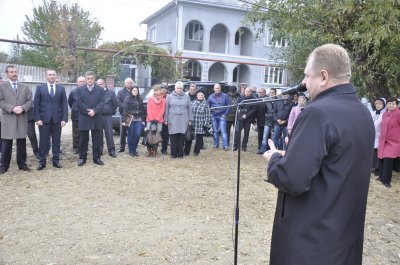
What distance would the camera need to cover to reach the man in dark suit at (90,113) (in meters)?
8.20

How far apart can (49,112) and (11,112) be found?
27.5 inches

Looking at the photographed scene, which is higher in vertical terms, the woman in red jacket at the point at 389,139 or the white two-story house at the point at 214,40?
the white two-story house at the point at 214,40

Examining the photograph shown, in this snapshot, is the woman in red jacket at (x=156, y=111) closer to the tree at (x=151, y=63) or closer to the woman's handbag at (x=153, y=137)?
the woman's handbag at (x=153, y=137)

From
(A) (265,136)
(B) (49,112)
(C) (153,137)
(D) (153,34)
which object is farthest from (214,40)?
(B) (49,112)

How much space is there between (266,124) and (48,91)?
219 inches

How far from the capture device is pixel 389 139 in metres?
7.95

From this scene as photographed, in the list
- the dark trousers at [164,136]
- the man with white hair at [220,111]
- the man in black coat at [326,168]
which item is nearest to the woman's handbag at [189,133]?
the dark trousers at [164,136]

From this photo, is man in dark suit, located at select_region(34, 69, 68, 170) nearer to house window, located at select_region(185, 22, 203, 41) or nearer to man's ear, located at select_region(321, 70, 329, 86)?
man's ear, located at select_region(321, 70, 329, 86)

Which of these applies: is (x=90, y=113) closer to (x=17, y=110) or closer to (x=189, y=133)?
(x=17, y=110)

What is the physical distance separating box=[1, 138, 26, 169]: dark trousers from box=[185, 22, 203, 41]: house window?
2504cm

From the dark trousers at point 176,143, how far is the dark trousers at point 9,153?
3.31 m

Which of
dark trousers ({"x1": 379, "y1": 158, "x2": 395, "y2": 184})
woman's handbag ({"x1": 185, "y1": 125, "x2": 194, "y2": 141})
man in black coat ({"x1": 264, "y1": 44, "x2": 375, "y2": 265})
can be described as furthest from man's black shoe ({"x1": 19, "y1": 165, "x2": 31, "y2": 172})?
dark trousers ({"x1": 379, "y1": 158, "x2": 395, "y2": 184})

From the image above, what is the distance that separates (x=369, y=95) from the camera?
9.72 metres

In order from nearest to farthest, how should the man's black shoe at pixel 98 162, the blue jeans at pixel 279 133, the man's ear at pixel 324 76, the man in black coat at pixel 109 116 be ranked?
the man's ear at pixel 324 76
the man's black shoe at pixel 98 162
the man in black coat at pixel 109 116
the blue jeans at pixel 279 133
